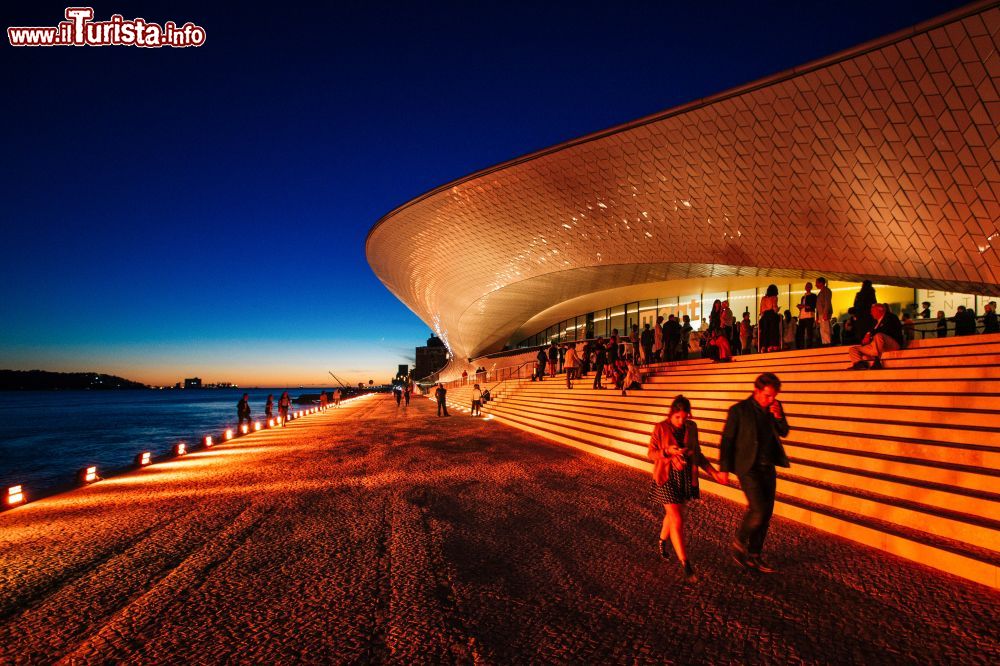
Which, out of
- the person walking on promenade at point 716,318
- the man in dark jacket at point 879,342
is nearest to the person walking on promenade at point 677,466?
the man in dark jacket at point 879,342

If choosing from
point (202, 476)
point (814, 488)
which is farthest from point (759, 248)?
point (202, 476)

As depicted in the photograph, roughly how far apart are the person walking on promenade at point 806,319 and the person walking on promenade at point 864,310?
1.02m

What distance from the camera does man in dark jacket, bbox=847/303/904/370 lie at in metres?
6.36

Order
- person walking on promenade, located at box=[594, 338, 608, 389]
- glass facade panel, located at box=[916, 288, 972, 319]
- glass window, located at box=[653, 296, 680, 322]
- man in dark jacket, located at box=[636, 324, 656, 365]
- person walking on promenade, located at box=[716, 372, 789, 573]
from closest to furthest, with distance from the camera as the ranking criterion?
1. person walking on promenade, located at box=[716, 372, 789, 573]
2. person walking on promenade, located at box=[594, 338, 608, 389]
3. man in dark jacket, located at box=[636, 324, 656, 365]
4. glass facade panel, located at box=[916, 288, 972, 319]
5. glass window, located at box=[653, 296, 680, 322]

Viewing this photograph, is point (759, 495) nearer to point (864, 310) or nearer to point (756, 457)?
point (756, 457)

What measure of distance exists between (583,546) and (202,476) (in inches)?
252

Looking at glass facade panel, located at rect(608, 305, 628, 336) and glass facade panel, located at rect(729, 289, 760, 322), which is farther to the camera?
glass facade panel, located at rect(608, 305, 628, 336)

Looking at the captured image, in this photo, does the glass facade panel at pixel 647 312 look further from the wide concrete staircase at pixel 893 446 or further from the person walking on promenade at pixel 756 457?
the person walking on promenade at pixel 756 457

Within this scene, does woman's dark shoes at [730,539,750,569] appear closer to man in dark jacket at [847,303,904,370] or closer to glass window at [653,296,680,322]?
man in dark jacket at [847,303,904,370]

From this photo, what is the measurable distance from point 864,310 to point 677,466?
6402mm

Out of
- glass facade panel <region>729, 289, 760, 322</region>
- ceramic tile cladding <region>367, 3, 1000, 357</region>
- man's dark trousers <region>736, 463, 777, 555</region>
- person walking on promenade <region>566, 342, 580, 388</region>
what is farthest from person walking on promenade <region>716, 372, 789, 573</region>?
glass facade panel <region>729, 289, 760, 322</region>

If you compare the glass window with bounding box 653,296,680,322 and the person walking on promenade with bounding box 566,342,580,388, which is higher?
the glass window with bounding box 653,296,680,322

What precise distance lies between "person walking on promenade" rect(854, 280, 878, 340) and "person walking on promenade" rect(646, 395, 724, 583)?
6101 mm

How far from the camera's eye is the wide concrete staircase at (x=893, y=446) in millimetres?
3371
